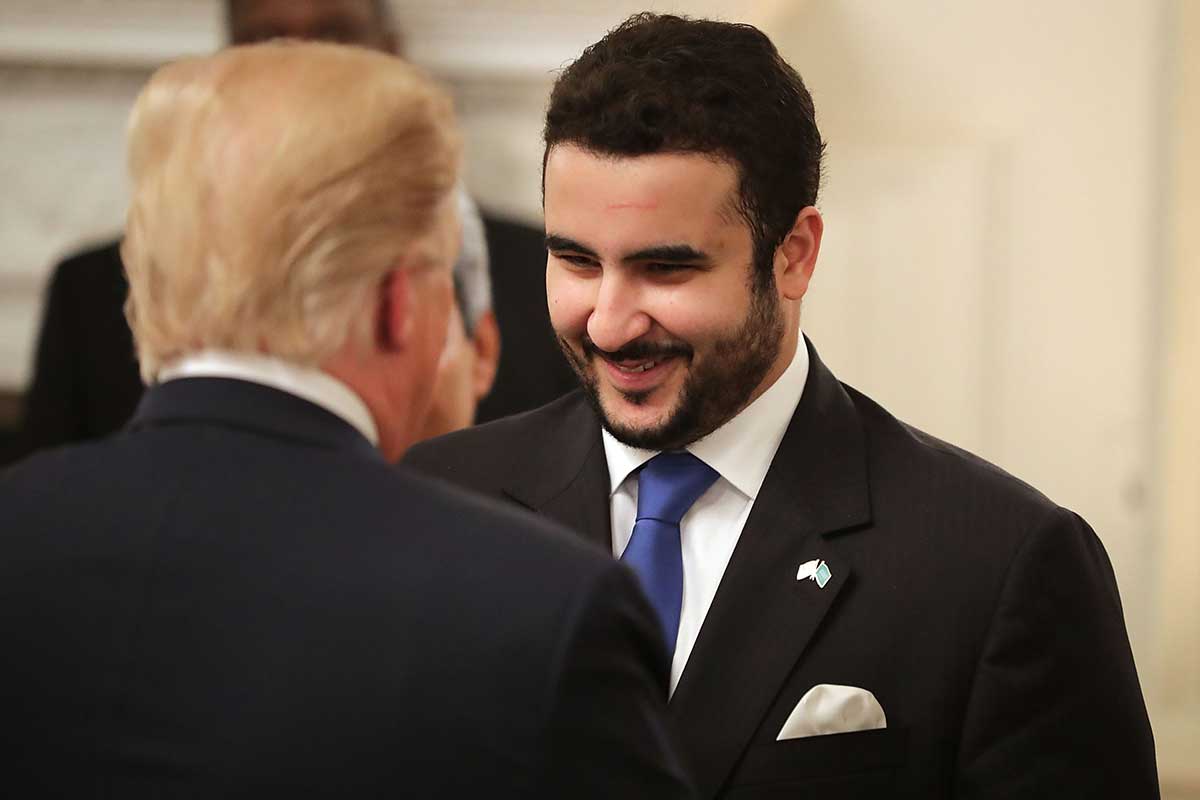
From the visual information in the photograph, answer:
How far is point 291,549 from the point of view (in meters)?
1.02

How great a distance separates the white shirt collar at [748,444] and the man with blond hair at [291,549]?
490mm

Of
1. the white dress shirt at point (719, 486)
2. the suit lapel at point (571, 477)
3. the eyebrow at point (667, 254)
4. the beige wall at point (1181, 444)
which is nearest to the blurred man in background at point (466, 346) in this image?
the suit lapel at point (571, 477)

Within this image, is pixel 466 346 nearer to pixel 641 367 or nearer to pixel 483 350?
pixel 483 350

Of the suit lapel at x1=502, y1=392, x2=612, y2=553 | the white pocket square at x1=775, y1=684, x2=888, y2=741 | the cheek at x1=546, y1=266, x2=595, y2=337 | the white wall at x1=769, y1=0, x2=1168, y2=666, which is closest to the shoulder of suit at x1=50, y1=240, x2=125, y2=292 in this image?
the white wall at x1=769, y1=0, x2=1168, y2=666

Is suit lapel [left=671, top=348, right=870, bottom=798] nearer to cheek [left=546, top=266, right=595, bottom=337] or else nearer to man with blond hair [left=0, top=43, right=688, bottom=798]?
cheek [left=546, top=266, right=595, bottom=337]

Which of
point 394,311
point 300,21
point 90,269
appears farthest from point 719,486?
point 90,269

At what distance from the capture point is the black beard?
153 cm

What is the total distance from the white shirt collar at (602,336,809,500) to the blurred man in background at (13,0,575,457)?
4.49ft

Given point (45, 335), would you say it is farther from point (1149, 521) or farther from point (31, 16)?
point (1149, 521)

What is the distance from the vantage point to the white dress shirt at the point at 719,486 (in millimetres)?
1552

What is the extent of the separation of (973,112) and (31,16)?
2.07 meters

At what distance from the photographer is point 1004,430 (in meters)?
3.63

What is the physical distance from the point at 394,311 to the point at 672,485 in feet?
1.74

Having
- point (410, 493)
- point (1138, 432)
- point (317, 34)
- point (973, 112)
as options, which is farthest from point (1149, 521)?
point (410, 493)
